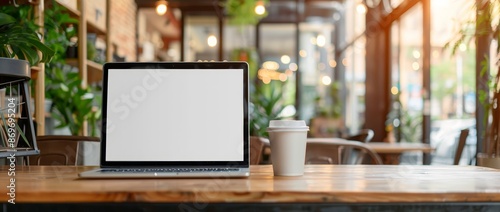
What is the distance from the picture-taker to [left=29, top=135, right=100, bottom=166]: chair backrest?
7.69ft

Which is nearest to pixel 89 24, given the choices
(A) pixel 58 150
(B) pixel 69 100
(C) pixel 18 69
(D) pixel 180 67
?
(B) pixel 69 100

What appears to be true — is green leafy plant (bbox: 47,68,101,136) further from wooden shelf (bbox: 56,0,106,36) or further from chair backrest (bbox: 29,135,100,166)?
chair backrest (bbox: 29,135,100,166)

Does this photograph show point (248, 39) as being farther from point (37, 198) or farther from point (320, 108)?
point (37, 198)

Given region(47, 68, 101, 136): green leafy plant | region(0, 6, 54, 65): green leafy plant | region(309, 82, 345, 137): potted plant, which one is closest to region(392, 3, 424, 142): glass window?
region(309, 82, 345, 137): potted plant

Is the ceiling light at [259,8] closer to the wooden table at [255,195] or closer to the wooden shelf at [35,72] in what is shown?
the wooden shelf at [35,72]

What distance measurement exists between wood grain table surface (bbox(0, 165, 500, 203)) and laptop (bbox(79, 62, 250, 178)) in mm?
162

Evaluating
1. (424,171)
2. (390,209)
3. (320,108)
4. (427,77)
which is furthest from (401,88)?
(390,209)

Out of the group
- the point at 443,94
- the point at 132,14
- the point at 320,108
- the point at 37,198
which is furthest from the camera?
the point at 320,108

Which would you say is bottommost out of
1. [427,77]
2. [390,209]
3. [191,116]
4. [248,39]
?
[390,209]

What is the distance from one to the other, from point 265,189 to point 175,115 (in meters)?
0.49

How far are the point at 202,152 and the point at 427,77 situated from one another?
5373 mm

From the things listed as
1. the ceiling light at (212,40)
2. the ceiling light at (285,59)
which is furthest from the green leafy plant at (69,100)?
the ceiling light at (285,59)

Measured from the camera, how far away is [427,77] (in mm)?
6441

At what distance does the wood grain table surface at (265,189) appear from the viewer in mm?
1089
